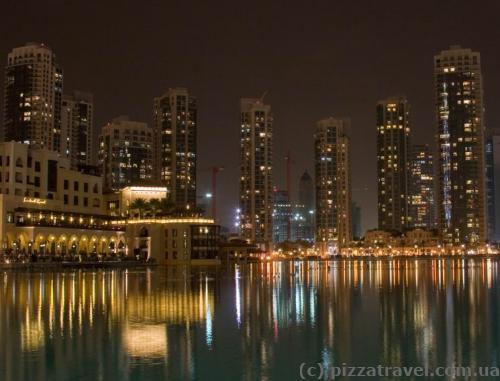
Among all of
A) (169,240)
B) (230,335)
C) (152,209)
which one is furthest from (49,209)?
(230,335)

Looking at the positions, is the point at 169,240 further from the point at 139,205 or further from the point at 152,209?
the point at 139,205

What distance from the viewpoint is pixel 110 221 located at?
137 meters

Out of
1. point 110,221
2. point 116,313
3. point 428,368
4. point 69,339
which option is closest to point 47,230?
point 110,221

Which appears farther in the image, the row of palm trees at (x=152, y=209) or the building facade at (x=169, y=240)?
the row of palm trees at (x=152, y=209)

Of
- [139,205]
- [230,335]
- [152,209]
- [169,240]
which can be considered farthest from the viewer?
[139,205]

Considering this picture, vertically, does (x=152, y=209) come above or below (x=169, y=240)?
above

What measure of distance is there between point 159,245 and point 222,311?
330 ft

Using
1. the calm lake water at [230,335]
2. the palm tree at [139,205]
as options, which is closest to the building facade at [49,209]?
the palm tree at [139,205]

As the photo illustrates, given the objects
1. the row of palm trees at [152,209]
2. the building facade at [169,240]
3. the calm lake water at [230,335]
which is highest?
the row of palm trees at [152,209]

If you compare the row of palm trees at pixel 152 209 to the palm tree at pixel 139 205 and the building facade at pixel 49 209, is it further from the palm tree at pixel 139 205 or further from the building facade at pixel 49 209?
the building facade at pixel 49 209

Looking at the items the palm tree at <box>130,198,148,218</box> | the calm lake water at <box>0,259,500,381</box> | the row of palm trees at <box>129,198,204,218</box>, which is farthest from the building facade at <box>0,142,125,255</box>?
the calm lake water at <box>0,259,500,381</box>

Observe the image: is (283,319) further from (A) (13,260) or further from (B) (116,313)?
(A) (13,260)

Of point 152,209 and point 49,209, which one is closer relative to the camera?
point 49,209

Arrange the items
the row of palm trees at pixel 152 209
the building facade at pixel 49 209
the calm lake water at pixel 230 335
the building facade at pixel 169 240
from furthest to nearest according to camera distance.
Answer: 1. the row of palm trees at pixel 152 209
2. the building facade at pixel 169 240
3. the building facade at pixel 49 209
4. the calm lake water at pixel 230 335
